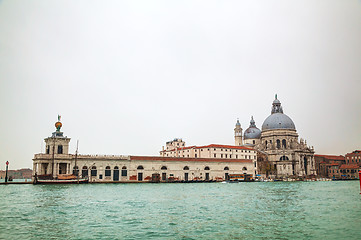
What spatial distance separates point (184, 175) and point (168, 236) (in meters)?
63.6

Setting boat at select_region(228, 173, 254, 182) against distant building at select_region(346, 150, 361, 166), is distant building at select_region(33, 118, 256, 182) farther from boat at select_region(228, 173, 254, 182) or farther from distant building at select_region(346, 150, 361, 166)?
distant building at select_region(346, 150, 361, 166)

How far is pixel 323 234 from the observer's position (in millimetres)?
14859

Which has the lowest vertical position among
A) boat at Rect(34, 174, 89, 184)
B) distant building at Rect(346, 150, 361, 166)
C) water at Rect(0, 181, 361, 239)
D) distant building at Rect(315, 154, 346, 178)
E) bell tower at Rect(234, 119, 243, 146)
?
water at Rect(0, 181, 361, 239)

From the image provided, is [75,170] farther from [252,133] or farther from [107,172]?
[252,133]

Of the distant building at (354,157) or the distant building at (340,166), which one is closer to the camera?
the distant building at (340,166)

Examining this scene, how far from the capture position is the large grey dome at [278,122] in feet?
351

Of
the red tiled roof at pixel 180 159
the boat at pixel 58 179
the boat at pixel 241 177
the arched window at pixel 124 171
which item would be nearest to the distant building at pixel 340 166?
the boat at pixel 241 177

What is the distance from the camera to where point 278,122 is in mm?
107625

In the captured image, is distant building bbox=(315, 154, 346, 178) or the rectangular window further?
distant building bbox=(315, 154, 346, 178)

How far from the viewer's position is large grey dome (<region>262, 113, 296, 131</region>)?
10700 centimetres

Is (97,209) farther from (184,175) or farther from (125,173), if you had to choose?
(184,175)

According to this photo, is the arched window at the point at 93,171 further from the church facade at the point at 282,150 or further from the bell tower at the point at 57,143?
the church facade at the point at 282,150

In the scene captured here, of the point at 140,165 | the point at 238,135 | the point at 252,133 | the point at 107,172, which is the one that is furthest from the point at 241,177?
the point at 238,135

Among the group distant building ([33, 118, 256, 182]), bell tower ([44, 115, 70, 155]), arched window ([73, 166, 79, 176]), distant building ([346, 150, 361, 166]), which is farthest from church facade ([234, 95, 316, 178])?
bell tower ([44, 115, 70, 155])
